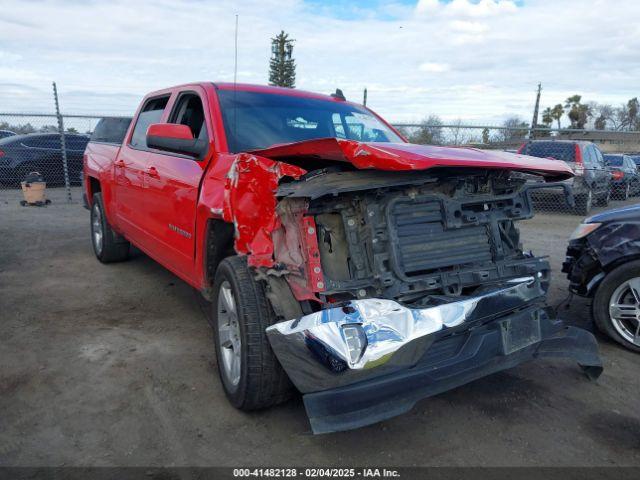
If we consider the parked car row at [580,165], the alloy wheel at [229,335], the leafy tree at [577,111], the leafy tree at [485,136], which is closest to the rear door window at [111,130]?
the alloy wheel at [229,335]

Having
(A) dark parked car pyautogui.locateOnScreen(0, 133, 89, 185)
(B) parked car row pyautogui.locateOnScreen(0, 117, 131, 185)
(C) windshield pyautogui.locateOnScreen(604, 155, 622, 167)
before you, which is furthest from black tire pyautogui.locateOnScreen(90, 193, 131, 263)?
(C) windshield pyautogui.locateOnScreen(604, 155, 622, 167)

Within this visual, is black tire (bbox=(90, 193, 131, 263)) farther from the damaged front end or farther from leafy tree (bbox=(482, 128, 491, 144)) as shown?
leafy tree (bbox=(482, 128, 491, 144))

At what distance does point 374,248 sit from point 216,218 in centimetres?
111

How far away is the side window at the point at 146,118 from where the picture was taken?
15.9 ft

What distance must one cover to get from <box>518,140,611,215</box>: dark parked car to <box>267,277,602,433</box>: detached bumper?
9.57 meters

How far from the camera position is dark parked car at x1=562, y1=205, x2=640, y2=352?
3932 mm

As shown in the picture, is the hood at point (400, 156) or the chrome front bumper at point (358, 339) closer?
the chrome front bumper at point (358, 339)

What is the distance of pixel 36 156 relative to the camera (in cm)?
1388

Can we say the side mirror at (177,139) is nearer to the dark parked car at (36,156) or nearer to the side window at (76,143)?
the dark parked car at (36,156)

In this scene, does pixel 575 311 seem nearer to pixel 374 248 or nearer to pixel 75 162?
pixel 374 248

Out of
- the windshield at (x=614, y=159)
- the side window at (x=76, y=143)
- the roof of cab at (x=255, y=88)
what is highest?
the roof of cab at (x=255, y=88)

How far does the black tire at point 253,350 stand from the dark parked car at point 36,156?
514 inches

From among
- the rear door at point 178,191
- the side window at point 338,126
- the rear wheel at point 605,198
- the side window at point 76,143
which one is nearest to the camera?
the rear door at point 178,191

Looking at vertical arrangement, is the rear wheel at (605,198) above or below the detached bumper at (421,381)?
below
